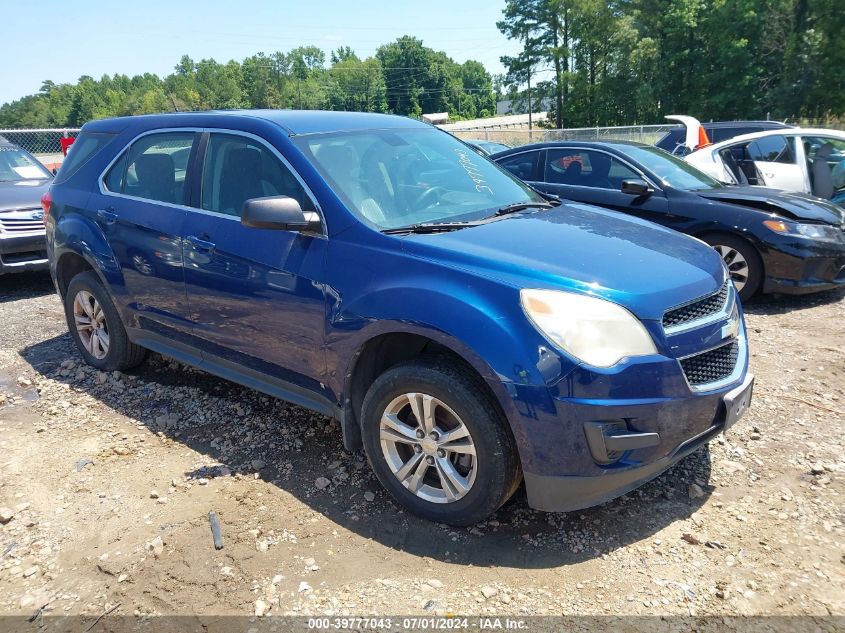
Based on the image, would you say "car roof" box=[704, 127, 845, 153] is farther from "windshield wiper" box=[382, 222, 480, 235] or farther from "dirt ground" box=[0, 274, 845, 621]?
"windshield wiper" box=[382, 222, 480, 235]

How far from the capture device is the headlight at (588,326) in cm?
257

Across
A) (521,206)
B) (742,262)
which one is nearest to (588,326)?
(521,206)

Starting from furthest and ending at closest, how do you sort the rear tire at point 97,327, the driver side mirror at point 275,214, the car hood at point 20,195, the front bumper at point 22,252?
1. the car hood at point 20,195
2. the front bumper at point 22,252
3. the rear tire at point 97,327
4. the driver side mirror at point 275,214

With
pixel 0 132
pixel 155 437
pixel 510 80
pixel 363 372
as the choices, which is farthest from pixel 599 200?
pixel 510 80

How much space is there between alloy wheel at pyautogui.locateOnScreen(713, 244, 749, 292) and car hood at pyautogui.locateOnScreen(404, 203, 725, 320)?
10.4ft

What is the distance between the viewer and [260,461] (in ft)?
12.2

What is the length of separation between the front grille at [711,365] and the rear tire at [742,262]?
3.62 m

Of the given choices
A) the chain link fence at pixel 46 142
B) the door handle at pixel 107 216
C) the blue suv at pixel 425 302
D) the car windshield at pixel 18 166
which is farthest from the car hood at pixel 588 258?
the chain link fence at pixel 46 142

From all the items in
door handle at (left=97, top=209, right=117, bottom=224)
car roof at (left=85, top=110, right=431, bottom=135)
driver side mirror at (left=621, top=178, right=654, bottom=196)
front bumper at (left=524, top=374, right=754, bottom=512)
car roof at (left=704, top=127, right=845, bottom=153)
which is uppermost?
car roof at (left=85, top=110, right=431, bottom=135)

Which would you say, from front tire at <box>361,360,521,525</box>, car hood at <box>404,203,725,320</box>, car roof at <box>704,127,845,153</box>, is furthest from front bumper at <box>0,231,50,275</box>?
car roof at <box>704,127,845,153</box>

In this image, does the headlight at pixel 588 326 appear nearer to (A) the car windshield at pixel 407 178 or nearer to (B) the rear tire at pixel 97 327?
(A) the car windshield at pixel 407 178

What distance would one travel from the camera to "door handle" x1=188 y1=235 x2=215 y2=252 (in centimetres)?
372

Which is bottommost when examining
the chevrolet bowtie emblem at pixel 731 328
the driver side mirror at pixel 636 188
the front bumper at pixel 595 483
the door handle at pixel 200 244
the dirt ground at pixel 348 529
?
the dirt ground at pixel 348 529

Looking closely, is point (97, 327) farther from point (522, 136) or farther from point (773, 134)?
point (522, 136)
